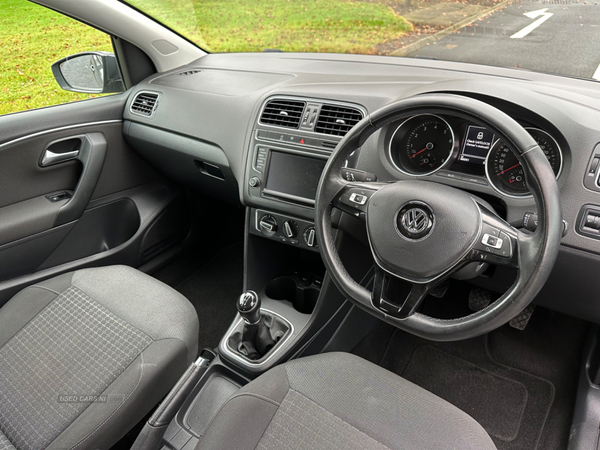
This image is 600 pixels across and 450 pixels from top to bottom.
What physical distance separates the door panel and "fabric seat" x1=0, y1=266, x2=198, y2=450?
454mm

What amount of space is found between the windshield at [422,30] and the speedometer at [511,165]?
2.07ft

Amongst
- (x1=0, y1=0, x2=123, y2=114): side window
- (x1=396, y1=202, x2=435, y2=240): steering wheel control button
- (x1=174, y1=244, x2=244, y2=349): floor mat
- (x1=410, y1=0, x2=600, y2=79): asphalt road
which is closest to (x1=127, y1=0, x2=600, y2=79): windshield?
(x1=410, y1=0, x2=600, y2=79): asphalt road

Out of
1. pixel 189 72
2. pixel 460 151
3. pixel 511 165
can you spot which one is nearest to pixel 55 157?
pixel 189 72

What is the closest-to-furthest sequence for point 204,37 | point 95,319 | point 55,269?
point 95,319, point 55,269, point 204,37

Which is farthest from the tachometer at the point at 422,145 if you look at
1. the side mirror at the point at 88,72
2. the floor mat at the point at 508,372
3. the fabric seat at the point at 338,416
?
the side mirror at the point at 88,72

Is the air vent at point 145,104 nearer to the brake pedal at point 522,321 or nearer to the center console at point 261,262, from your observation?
the center console at point 261,262

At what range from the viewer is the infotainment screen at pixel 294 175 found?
1.52 metres

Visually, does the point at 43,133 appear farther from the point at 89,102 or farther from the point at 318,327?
the point at 318,327

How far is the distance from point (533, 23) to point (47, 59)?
2.30 m

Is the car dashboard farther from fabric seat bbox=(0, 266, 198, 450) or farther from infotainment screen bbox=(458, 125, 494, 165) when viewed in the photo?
fabric seat bbox=(0, 266, 198, 450)

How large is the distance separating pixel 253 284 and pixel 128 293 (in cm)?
49

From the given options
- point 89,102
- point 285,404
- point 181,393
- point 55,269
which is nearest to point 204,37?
point 89,102

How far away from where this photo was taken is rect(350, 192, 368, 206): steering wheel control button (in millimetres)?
1128

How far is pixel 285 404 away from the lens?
108cm
